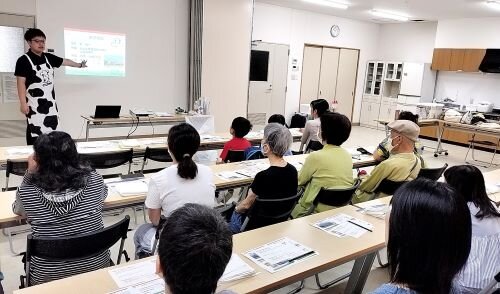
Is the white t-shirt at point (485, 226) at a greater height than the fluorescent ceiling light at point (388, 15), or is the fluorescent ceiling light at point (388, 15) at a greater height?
the fluorescent ceiling light at point (388, 15)

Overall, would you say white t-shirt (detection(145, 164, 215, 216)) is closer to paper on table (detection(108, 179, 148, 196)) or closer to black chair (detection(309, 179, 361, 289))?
paper on table (detection(108, 179, 148, 196))

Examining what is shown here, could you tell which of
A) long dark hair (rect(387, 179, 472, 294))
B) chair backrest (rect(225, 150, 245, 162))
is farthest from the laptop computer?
long dark hair (rect(387, 179, 472, 294))

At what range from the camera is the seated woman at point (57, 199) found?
176 cm

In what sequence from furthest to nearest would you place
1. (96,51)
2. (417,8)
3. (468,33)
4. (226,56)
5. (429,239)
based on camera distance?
(468,33)
(417,8)
(226,56)
(96,51)
(429,239)

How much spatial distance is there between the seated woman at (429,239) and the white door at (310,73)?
29.9 feet

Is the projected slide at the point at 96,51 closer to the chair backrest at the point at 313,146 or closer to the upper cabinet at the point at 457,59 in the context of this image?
the chair backrest at the point at 313,146

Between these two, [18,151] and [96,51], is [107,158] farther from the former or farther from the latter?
[96,51]

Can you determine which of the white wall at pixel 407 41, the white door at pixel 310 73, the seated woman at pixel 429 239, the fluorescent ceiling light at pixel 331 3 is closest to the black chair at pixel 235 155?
the seated woman at pixel 429 239

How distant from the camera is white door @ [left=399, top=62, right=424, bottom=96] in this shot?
966 cm

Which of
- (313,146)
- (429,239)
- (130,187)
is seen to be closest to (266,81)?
(313,146)

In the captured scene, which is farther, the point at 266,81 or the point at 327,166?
the point at 266,81

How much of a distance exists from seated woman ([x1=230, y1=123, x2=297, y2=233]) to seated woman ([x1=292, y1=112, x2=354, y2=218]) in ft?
0.98

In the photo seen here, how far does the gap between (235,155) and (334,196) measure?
1379 mm

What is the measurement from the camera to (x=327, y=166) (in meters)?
2.73
